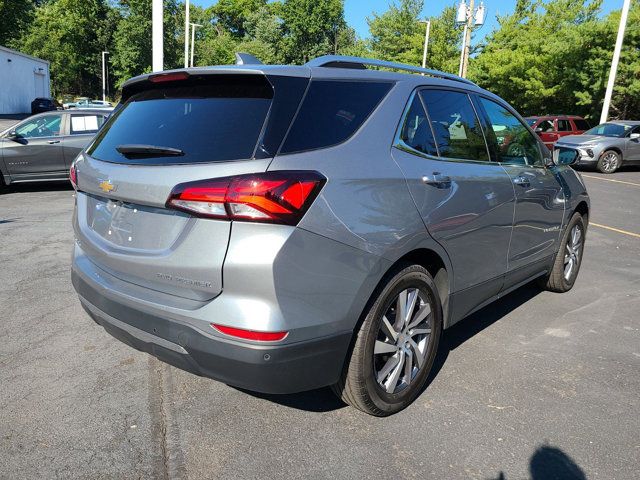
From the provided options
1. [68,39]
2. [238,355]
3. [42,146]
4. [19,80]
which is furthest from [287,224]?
[68,39]

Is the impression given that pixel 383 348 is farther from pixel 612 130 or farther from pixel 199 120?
pixel 612 130

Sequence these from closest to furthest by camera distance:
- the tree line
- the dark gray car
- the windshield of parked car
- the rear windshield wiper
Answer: the rear windshield wiper, the dark gray car, the windshield of parked car, the tree line

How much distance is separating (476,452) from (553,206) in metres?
2.48

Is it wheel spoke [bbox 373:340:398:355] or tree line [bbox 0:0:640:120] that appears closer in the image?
wheel spoke [bbox 373:340:398:355]

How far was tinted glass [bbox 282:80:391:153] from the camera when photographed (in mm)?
2326

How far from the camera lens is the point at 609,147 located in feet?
56.0

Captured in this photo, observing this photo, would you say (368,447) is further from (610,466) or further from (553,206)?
(553,206)

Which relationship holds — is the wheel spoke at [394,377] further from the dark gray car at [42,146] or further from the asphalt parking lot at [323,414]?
the dark gray car at [42,146]

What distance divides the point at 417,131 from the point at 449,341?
1704mm

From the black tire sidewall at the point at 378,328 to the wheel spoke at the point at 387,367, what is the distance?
0.18 feet

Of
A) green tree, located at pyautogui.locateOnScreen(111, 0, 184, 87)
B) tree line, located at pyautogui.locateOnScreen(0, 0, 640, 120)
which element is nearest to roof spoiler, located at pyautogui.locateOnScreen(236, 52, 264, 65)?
tree line, located at pyautogui.locateOnScreen(0, 0, 640, 120)

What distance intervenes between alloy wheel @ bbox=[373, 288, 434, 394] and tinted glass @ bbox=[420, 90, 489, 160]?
2.88 ft

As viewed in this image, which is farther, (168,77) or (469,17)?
(469,17)

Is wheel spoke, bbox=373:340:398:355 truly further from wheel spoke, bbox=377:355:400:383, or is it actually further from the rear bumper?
the rear bumper
